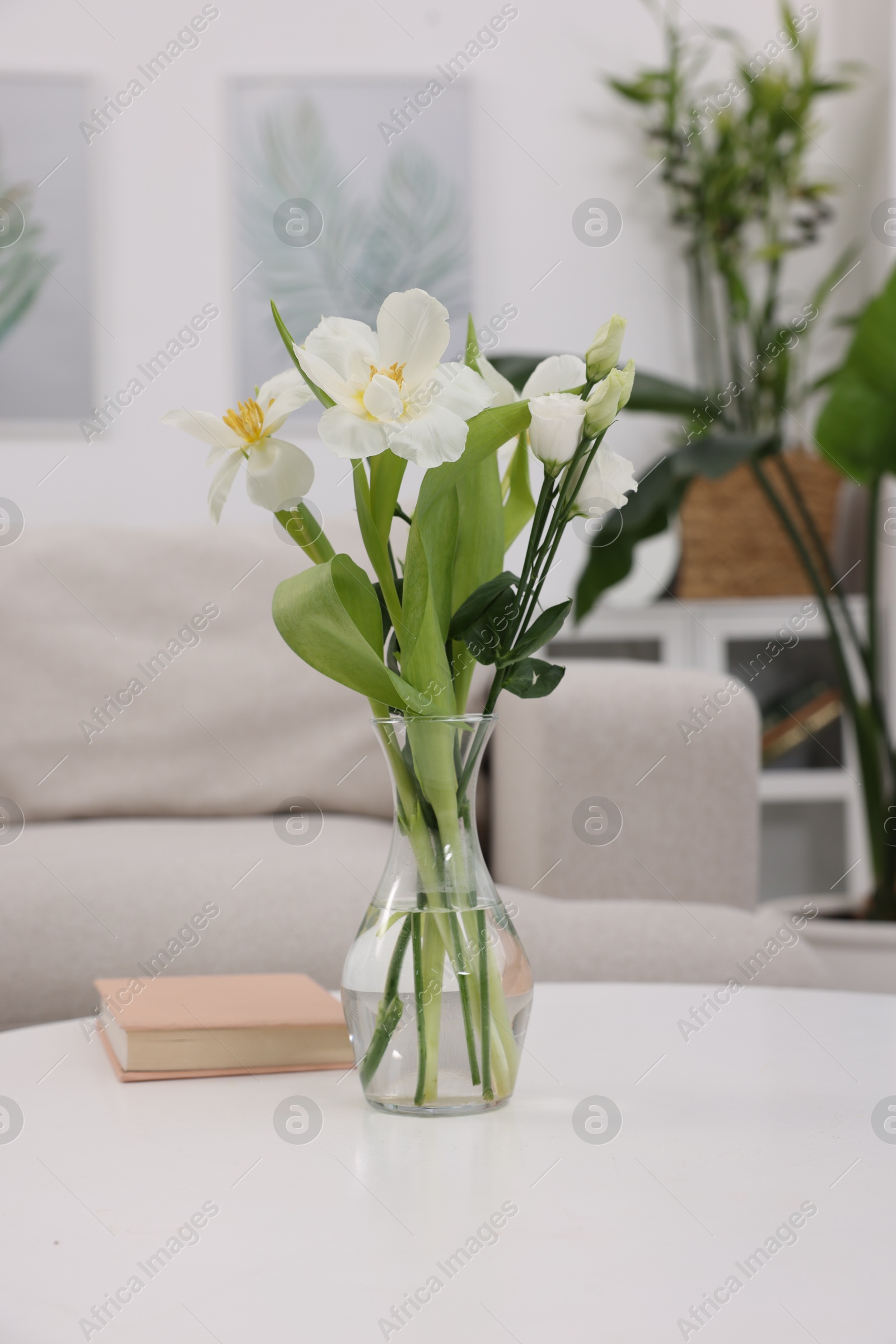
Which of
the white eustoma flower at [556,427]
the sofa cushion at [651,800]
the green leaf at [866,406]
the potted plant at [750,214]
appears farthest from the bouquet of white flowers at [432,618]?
A: the potted plant at [750,214]

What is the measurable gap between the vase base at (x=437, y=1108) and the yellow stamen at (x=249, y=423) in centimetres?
34

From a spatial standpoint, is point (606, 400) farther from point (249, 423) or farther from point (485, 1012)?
point (485, 1012)

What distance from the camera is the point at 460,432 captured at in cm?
55

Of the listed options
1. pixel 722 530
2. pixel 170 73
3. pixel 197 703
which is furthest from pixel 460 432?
pixel 170 73

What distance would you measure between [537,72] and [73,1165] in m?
2.59

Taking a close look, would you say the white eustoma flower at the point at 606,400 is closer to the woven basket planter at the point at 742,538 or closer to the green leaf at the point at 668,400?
the green leaf at the point at 668,400

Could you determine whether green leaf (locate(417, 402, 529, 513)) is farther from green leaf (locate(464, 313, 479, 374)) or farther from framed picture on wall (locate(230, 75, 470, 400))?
framed picture on wall (locate(230, 75, 470, 400))

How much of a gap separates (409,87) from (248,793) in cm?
173

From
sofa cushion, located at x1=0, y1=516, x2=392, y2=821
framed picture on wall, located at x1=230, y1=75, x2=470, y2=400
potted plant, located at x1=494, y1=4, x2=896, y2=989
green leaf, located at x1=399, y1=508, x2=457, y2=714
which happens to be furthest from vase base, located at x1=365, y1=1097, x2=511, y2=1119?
framed picture on wall, located at x1=230, y1=75, x2=470, y2=400

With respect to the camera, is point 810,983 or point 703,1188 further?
point 810,983

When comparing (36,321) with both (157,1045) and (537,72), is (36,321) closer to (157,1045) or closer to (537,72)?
(537,72)

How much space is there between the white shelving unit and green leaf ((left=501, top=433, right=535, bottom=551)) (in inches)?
69.3

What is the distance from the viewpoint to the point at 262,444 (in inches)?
23.6

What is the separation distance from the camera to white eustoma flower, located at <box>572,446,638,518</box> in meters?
0.61
